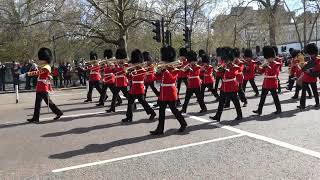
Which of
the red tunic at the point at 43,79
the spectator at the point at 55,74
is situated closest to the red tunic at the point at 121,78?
the red tunic at the point at 43,79

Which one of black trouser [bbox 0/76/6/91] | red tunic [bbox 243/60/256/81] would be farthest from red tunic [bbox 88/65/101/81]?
black trouser [bbox 0/76/6/91]

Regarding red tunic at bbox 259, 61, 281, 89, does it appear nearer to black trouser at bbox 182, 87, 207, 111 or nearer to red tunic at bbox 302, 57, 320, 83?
red tunic at bbox 302, 57, 320, 83

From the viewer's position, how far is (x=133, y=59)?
1251 cm

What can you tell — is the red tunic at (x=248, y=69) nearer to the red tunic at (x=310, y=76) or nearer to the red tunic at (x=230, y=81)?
the red tunic at (x=310, y=76)

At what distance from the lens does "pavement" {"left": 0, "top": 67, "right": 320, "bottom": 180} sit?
23.2 ft

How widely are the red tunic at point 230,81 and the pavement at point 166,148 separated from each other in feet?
2.38

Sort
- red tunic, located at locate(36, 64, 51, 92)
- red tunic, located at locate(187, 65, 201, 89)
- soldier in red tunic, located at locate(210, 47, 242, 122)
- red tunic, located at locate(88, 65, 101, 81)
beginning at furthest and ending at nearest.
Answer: red tunic, located at locate(88, 65, 101, 81)
red tunic, located at locate(187, 65, 201, 89)
red tunic, located at locate(36, 64, 51, 92)
soldier in red tunic, located at locate(210, 47, 242, 122)

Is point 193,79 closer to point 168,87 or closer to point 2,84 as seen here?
point 168,87

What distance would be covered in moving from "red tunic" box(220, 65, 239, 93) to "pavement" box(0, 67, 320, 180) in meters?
0.73

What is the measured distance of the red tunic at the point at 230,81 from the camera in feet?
38.1

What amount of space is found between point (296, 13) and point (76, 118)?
35.2 m

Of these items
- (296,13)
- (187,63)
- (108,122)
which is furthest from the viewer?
(296,13)

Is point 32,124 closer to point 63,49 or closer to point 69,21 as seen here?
point 69,21

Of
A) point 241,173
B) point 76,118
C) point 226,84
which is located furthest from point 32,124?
point 241,173
